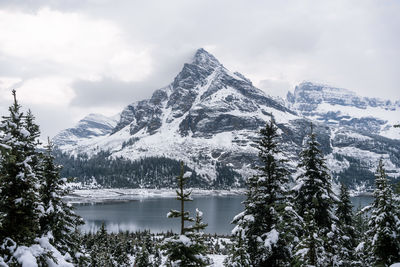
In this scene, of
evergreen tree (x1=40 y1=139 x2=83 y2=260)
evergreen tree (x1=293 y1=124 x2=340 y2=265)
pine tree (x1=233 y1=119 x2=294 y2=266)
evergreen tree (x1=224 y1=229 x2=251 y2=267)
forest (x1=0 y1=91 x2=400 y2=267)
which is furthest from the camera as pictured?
evergreen tree (x1=293 y1=124 x2=340 y2=265)

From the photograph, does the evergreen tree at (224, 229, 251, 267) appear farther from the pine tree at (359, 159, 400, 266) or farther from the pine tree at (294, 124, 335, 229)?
the pine tree at (359, 159, 400, 266)

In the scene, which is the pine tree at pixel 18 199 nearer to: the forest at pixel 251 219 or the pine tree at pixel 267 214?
the forest at pixel 251 219

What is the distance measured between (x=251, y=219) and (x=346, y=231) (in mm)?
13020

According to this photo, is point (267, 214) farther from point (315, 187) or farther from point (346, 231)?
point (346, 231)

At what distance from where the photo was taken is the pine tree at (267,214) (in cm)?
1842

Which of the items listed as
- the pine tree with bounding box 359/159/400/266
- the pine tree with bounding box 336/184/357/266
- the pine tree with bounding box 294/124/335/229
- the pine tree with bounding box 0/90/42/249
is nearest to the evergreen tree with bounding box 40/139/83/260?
the pine tree with bounding box 0/90/42/249

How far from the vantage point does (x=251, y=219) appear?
19.1 metres

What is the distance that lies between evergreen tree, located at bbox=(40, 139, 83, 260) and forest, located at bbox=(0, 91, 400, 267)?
58mm

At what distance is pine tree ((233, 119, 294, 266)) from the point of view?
18422 mm

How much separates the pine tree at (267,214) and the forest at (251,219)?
0.20 feet

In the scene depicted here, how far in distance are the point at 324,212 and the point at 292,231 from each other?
3.80 metres

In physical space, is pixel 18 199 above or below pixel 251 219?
above

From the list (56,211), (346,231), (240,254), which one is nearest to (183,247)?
(240,254)

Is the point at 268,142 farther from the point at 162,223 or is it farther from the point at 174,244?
the point at 162,223
